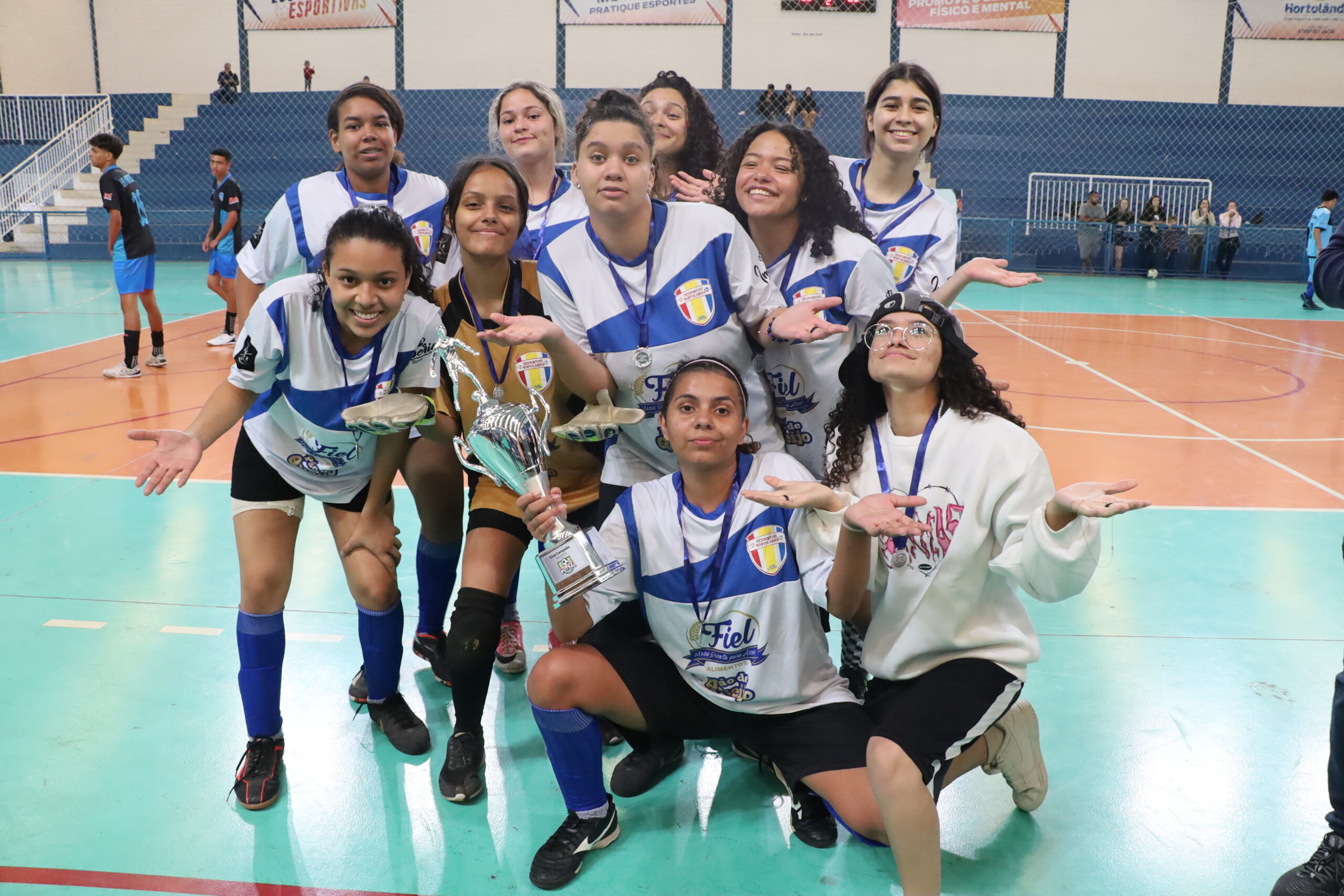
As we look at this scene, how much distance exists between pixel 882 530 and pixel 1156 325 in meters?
11.4

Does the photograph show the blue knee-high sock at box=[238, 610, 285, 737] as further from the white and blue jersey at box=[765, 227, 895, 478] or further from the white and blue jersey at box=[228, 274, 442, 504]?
the white and blue jersey at box=[765, 227, 895, 478]

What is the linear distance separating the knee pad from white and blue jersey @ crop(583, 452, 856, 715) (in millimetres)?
360

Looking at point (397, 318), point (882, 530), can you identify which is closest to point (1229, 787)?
point (882, 530)

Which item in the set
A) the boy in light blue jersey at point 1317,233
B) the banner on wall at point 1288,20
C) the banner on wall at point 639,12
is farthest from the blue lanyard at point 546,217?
the banner on wall at point 1288,20

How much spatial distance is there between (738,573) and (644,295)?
2.56 feet

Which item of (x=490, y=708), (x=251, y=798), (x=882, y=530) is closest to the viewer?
(x=882, y=530)

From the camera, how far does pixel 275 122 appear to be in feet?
68.1

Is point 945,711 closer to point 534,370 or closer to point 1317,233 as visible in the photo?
point 534,370

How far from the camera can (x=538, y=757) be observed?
3006 millimetres

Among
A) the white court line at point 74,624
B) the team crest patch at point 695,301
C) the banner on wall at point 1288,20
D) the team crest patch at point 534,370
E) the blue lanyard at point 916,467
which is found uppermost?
the banner on wall at point 1288,20

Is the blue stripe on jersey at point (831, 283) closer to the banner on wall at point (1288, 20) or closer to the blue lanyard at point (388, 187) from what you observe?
the blue lanyard at point (388, 187)

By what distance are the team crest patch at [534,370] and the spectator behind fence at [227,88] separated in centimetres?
2093

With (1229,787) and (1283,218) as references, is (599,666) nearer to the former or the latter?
(1229,787)

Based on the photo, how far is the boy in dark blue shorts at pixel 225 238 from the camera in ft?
32.9
